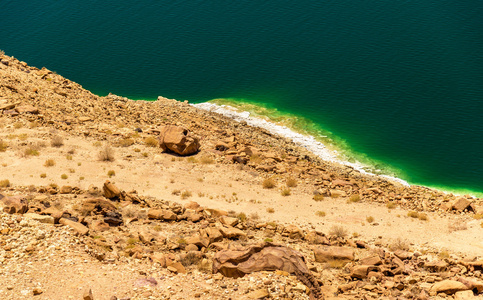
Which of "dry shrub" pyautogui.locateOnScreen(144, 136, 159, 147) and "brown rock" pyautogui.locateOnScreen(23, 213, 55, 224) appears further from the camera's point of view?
"dry shrub" pyautogui.locateOnScreen(144, 136, 159, 147)

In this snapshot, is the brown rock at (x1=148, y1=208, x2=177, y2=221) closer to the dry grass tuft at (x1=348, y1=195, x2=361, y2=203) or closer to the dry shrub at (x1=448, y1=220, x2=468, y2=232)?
the dry grass tuft at (x1=348, y1=195, x2=361, y2=203)

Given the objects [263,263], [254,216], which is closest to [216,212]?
[254,216]

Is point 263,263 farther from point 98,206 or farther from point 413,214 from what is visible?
point 413,214

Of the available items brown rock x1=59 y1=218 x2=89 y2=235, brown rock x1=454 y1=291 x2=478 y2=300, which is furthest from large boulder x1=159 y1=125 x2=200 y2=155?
brown rock x1=454 y1=291 x2=478 y2=300

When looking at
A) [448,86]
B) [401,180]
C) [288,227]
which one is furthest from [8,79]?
[448,86]

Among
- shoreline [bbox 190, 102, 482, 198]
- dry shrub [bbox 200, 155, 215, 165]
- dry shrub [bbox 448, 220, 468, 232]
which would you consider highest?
shoreline [bbox 190, 102, 482, 198]

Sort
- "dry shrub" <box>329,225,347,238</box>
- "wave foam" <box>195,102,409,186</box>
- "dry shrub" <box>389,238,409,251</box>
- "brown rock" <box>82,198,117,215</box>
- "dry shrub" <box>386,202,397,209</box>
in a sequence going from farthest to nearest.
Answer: "wave foam" <box>195,102,409,186</box> < "dry shrub" <box>386,202,397,209</box> < "dry shrub" <box>329,225,347,238</box> < "dry shrub" <box>389,238,409,251</box> < "brown rock" <box>82,198,117,215</box>

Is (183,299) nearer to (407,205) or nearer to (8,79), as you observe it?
(407,205)
